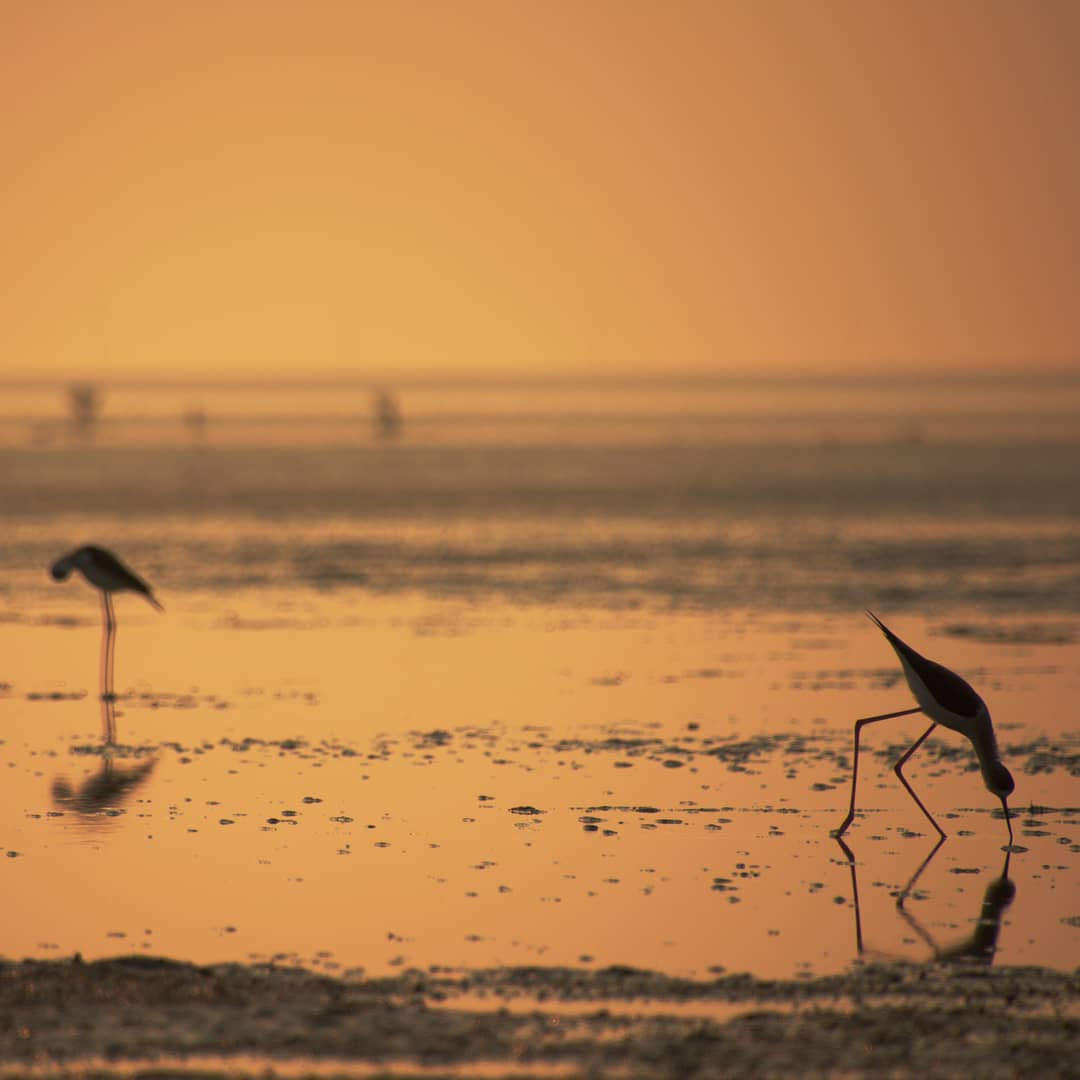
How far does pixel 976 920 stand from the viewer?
8.69m

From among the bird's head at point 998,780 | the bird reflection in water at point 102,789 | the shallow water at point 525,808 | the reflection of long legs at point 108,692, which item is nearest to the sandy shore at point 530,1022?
the shallow water at point 525,808

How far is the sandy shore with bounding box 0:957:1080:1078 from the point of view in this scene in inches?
261

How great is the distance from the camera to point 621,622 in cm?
2019

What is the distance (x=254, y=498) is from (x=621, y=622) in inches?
1105

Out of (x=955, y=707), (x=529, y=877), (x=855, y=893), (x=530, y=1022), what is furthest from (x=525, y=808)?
(x=530, y=1022)

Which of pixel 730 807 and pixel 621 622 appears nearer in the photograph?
pixel 730 807

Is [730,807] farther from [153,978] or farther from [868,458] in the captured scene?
[868,458]

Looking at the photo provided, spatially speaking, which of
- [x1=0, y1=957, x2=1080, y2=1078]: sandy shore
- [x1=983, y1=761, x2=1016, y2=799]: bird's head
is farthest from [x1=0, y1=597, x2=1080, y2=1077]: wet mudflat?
[x1=983, y1=761, x2=1016, y2=799]: bird's head

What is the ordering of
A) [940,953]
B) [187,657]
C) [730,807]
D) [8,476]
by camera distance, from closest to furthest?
1. [940,953]
2. [730,807]
3. [187,657]
4. [8,476]

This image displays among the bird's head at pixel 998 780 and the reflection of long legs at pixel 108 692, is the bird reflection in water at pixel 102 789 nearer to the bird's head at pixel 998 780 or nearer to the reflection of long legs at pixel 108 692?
the reflection of long legs at pixel 108 692

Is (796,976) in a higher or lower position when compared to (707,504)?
lower

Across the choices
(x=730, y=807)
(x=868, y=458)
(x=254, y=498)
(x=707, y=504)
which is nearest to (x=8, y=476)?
(x=254, y=498)

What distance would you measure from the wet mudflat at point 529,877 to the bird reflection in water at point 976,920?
0.09 ft

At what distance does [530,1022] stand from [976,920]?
2.61 metres
